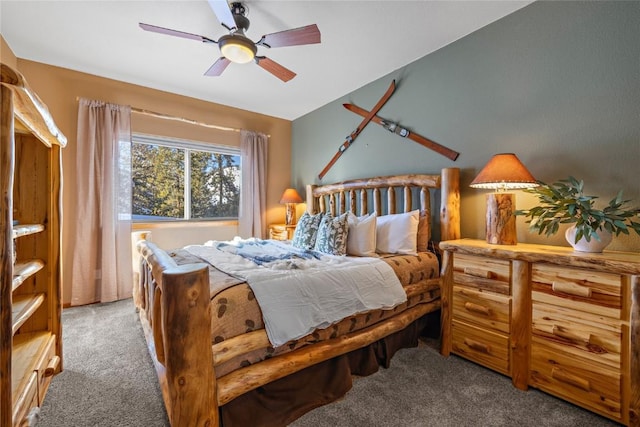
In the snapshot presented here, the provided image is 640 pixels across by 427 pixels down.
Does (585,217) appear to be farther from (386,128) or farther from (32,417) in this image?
(32,417)

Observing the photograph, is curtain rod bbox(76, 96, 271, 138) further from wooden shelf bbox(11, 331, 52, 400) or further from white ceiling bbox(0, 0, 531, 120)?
wooden shelf bbox(11, 331, 52, 400)

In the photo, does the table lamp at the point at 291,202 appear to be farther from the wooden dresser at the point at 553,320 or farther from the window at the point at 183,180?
the wooden dresser at the point at 553,320

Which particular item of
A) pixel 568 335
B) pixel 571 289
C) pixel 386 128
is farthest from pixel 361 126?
pixel 568 335

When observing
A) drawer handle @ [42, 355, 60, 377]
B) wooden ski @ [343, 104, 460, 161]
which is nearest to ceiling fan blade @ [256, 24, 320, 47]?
wooden ski @ [343, 104, 460, 161]

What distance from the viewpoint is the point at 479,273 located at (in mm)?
1999

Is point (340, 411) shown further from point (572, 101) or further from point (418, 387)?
point (572, 101)

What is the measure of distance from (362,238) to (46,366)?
2.31 m

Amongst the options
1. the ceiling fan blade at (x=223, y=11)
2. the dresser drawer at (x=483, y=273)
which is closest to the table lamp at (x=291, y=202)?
the ceiling fan blade at (x=223, y=11)

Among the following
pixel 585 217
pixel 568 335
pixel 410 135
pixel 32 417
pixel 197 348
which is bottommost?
pixel 32 417

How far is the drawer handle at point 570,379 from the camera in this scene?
1529 millimetres

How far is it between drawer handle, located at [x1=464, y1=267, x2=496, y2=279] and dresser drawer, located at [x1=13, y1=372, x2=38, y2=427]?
2534mm

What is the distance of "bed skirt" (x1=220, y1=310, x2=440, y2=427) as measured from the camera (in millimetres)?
1446

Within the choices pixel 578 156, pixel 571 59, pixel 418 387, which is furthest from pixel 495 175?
pixel 418 387

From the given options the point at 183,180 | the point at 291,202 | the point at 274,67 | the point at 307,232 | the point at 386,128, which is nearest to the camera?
the point at 274,67
